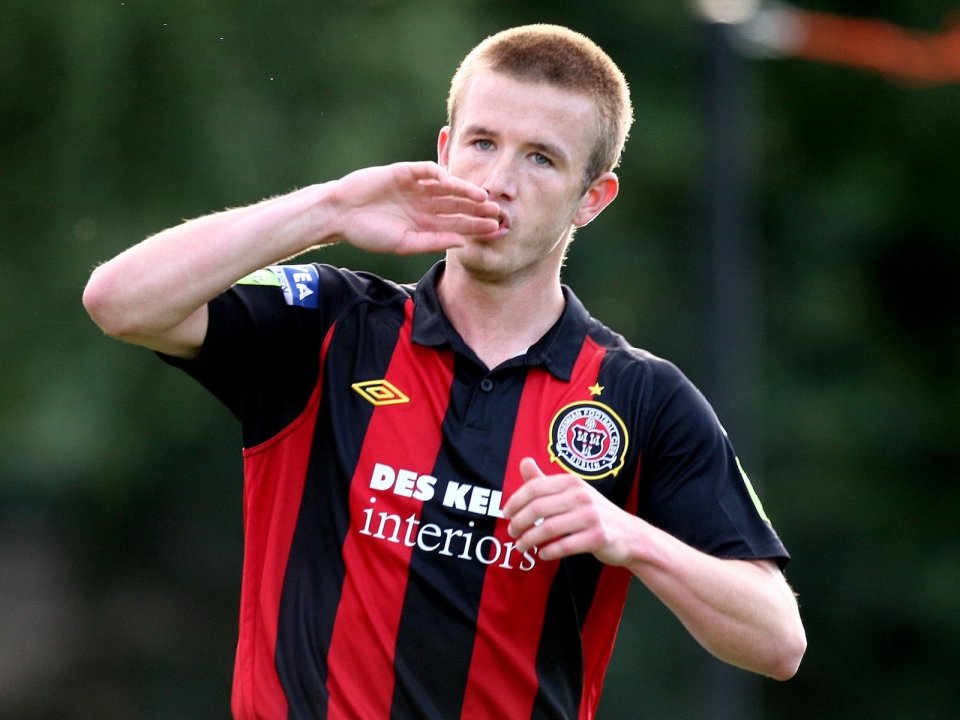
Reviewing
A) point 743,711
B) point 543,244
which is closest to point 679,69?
Result: point 743,711

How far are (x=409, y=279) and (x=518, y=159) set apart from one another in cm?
589

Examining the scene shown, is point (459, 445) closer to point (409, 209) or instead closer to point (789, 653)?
point (409, 209)

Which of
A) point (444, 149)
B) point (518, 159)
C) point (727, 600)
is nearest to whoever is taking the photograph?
point (727, 600)

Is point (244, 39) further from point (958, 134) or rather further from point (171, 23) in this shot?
→ point (958, 134)

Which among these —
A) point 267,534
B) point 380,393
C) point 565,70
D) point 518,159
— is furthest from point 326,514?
point 565,70

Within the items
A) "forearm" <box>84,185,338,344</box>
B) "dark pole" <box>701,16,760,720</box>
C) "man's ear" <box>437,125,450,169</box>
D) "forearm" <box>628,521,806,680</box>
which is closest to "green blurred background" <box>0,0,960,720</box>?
"dark pole" <box>701,16,760,720</box>

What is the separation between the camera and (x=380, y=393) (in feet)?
11.1

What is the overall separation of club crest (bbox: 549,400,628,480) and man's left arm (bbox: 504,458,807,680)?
238 millimetres

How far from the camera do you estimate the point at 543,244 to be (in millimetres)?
3455

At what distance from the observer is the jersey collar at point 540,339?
11.2 feet

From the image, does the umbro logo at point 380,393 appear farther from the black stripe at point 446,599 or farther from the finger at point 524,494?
the finger at point 524,494

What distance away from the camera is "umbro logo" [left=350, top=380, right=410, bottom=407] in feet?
11.1

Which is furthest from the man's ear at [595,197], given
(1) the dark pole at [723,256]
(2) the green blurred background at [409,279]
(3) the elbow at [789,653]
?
(2) the green blurred background at [409,279]

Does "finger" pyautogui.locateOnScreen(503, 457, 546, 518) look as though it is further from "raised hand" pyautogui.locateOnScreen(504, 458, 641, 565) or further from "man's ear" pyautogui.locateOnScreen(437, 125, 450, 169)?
"man's ear" pyautogui.locateOnScreen(437, 125, 450, 169)
